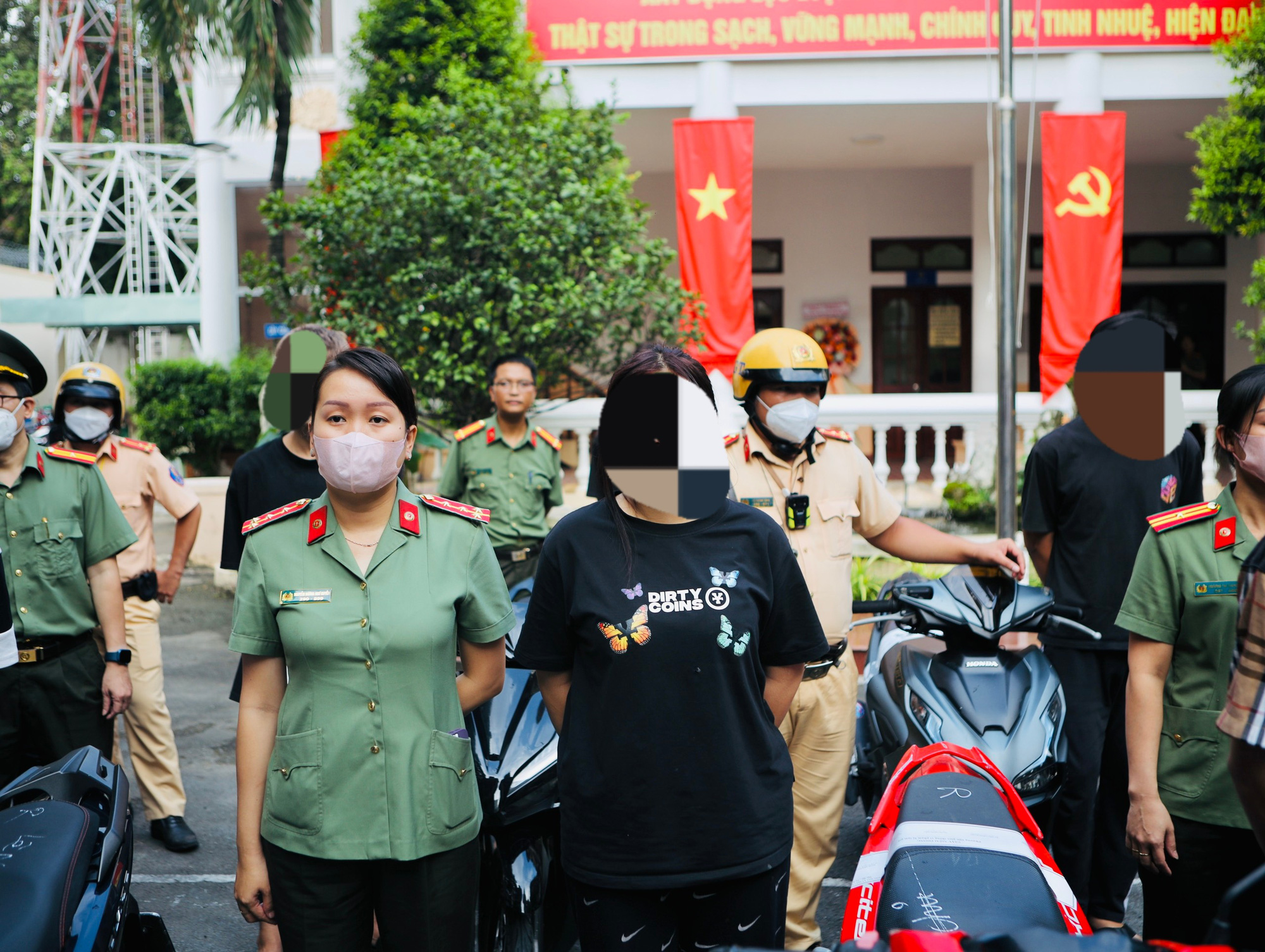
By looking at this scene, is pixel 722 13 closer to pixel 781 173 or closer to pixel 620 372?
pixel 781 173

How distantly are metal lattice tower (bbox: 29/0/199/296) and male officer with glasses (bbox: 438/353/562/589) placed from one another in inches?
871

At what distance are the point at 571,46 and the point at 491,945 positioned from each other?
984 cm

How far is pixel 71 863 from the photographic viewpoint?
91.8 inches

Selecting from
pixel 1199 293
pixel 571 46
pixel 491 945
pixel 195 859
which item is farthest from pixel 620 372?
pixel 1199 293

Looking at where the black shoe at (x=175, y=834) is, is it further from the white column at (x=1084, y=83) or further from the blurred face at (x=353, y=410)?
the white column at (x=1084, y=83)

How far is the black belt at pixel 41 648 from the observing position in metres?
3.58

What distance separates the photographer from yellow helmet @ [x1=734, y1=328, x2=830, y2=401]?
349 cm

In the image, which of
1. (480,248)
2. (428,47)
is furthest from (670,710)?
(428,47)

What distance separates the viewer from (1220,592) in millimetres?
2553

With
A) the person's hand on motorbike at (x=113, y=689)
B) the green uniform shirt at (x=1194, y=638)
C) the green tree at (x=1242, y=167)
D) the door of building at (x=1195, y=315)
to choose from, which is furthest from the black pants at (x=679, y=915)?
the door of building at (x=1195, y=315)

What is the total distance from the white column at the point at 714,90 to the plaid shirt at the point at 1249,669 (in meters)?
10.3

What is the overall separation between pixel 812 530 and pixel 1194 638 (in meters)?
1.25

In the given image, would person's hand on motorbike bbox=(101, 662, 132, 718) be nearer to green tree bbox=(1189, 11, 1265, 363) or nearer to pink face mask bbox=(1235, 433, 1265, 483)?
pink face mask bbox=(1235, 433, 1265, 483)

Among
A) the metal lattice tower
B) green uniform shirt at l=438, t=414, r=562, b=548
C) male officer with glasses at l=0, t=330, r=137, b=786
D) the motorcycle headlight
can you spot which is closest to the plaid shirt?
the motorcycle headlight
